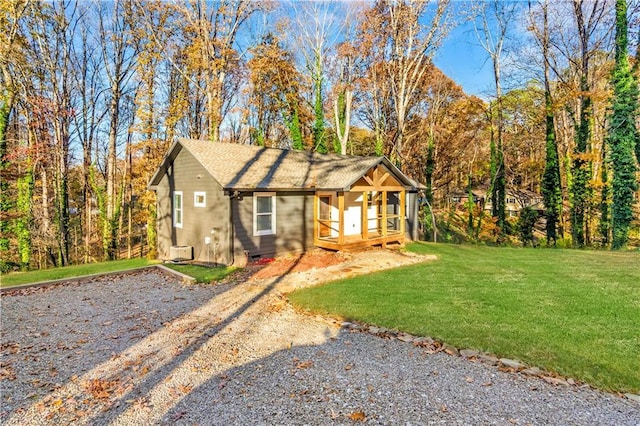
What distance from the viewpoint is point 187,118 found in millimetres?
24453

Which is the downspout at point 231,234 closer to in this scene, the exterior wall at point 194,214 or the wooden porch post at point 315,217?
the exterior wall at point 194,214

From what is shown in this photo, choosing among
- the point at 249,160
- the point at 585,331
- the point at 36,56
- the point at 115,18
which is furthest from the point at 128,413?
the point at 115,18

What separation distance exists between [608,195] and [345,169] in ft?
50.3

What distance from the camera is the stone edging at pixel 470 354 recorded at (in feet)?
13.8

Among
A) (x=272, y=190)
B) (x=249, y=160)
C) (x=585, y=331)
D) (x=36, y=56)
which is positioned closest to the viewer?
(x=585, y=331)

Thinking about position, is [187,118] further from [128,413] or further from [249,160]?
[128,413]

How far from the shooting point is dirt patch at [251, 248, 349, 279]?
10.6 m

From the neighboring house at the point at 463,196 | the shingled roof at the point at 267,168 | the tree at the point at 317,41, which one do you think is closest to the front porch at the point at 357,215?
the shingled roof at the point at 267,168

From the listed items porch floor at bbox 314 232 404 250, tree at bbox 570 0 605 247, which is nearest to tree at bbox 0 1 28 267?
porch floor at bbox 314 232 404 250

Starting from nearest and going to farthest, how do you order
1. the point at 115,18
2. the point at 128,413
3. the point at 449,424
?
the point at 449,424
the point at 128,413
the point at 115,18

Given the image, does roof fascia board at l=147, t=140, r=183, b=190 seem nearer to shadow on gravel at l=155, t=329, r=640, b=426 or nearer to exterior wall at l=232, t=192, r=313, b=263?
exterior wall at l=232, t=192, r=313, b=263

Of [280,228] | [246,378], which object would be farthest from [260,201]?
[246,378]

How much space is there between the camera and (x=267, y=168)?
13703mm

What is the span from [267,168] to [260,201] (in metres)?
1.82
